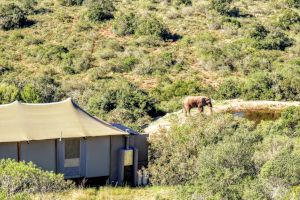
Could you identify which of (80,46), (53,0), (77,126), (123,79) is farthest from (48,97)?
(53,0)

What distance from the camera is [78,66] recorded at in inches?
1393

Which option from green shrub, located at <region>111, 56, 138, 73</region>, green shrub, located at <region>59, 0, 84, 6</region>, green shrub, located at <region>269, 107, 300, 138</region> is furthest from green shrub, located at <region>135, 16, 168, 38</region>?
green shrub, located at <region>269, 107, 300, 138</region>

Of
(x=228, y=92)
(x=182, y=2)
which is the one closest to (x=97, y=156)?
(x=228, y=92)

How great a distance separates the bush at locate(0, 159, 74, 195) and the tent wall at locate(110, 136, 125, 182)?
11.6ft

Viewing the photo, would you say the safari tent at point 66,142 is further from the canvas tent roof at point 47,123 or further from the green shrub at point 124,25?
the green shrub at point 124,25

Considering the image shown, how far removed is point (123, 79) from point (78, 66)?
385 cm

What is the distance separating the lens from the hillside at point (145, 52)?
27922mm

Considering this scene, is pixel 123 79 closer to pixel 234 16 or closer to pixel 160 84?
pixel 160 84

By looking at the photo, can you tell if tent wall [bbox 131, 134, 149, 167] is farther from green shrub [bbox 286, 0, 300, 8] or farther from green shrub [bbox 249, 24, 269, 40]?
green shrub [bbox 286, 0, 300, 8]

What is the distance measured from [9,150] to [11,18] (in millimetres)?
28753

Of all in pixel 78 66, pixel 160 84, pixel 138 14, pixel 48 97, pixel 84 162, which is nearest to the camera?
pixel 84 162

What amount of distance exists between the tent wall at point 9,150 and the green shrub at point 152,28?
26816 mm

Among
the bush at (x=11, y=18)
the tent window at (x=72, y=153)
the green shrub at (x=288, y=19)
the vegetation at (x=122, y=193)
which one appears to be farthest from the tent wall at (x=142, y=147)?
the green shrub at (x=288, y=19)

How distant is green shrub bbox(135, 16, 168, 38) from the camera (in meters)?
41.0
